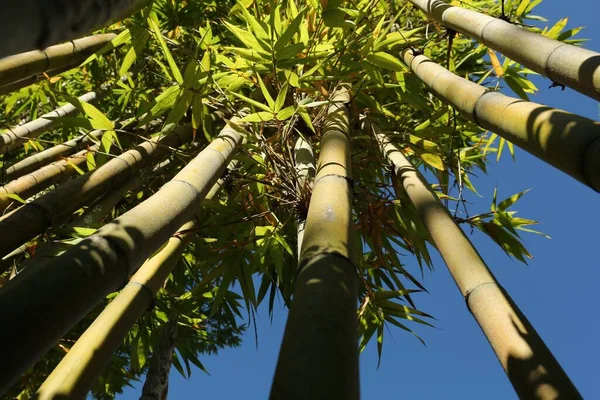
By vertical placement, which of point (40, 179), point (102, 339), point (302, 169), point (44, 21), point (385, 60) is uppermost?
point (385, 60)

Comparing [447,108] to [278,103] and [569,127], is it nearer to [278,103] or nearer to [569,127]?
[278,103]

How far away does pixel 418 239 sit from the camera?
2721 millimetres

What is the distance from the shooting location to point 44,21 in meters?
0.48

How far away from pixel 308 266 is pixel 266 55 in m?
1.08

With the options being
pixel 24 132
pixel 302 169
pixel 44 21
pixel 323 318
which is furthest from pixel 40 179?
pixel 44 21

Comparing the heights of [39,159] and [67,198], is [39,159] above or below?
above

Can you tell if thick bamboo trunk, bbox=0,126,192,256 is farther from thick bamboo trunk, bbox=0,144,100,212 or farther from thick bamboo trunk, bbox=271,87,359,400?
thick bamboo trunk, bbox=271,87,359,400

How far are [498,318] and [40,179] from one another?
79.5 inches

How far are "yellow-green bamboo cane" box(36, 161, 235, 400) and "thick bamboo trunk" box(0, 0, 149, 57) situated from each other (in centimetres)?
87

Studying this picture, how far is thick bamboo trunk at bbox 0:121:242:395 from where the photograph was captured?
76 centimetres

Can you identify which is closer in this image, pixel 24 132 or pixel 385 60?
pixel 385 60

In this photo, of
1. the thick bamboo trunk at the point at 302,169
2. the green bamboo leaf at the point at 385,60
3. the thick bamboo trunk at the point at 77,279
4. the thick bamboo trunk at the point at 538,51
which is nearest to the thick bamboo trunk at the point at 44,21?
the thick bamboo trunk at the point at 77,279

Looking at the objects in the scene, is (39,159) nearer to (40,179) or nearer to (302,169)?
(40,179)

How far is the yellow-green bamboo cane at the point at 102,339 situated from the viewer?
1144 millimetres
